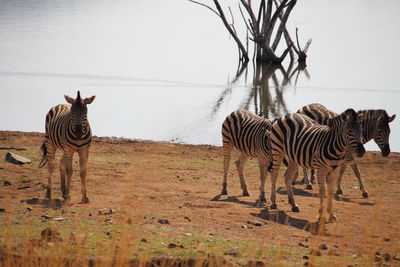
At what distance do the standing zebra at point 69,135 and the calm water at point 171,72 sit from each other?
330 inches

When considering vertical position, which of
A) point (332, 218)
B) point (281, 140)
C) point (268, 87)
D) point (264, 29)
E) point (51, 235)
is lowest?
point (51, 235)

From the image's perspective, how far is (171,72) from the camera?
1415 inches

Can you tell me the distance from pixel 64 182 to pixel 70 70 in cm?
2378

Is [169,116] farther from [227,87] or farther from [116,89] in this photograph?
[227,87]

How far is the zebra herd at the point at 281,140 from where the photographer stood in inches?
420

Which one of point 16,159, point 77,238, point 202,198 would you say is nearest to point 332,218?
point 202,198

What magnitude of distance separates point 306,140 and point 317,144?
236 mm

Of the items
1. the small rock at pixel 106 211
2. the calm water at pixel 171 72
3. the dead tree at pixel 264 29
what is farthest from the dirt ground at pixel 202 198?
the dead tree at pixel 264 29

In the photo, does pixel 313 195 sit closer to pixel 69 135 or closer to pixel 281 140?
pixel 281 140

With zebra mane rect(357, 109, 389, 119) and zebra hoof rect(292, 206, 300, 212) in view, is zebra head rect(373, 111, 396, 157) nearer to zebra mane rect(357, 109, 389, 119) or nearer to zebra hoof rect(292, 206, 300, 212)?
zebra mane rect(357, 109, 389, 119)

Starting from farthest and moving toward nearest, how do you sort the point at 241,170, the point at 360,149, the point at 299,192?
the point at 299,192 → the point at 241,170 → the point at 360,149

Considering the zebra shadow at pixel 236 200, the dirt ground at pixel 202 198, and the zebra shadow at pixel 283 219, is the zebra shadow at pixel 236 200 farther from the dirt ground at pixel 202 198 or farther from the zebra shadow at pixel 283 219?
the zebra shadow at pixel 283 219

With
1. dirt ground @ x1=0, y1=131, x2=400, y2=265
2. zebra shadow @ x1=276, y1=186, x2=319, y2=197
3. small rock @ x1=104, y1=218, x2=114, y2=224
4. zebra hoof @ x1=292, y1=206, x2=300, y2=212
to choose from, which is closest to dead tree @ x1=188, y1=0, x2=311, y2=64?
dirt ground @ x1=0, y1=131, x2=400, y2=265

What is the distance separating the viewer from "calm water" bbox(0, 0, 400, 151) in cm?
2361
